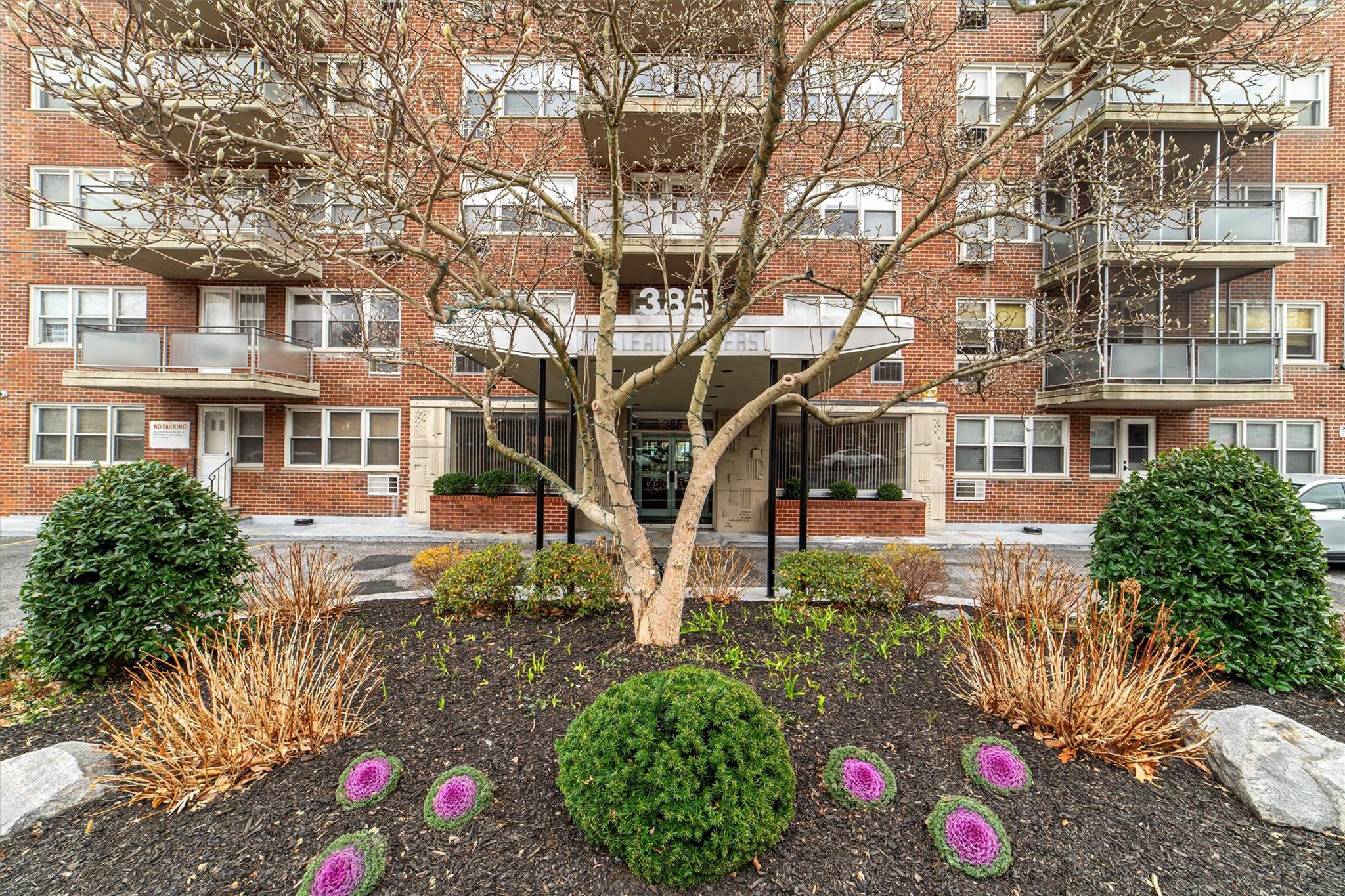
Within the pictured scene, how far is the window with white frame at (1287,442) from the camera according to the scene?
48.4ft

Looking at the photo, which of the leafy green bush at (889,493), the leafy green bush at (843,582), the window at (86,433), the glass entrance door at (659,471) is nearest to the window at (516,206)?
the leafy green bush at (843,582)

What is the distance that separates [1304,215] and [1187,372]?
21.7 feet

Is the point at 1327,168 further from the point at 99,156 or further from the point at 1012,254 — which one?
the point at 99,156

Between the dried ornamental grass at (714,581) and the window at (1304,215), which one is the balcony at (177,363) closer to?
the dried ornamental grass at (714,581)

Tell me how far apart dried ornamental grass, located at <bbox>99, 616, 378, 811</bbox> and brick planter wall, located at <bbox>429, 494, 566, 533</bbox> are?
987 centimetres

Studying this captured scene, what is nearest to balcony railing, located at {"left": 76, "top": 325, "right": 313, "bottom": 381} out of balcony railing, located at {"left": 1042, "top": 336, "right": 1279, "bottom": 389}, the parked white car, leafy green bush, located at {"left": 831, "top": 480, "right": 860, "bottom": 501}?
leafy green bush, located at {"left": 831, "top": 480, "right": 860, "bottom": 501}

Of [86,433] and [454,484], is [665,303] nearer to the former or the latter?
[454,484]

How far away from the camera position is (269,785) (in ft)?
9.52

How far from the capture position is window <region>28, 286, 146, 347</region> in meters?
14.8

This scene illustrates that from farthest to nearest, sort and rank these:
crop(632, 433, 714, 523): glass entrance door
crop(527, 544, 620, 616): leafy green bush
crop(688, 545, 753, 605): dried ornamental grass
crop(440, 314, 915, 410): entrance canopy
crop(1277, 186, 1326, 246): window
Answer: crop(632, 433, 714, 523): glass entrance door
crop(1277, 186, 1326, 246): window
crop(440, 314, 915, 410): entrance canopy
crop(688, 545, 753, 605): dried ornamental grass
crop(527, 544, 620, 616): leafy green bush

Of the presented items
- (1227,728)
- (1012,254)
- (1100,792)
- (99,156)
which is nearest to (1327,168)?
(1012,254)

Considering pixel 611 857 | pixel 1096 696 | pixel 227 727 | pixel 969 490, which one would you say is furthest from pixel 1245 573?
pixel 969 490

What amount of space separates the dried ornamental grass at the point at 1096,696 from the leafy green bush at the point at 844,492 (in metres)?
10.1

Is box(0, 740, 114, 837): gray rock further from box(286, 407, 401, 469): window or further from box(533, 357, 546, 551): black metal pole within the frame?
box(286, 407, 401, 469): window
